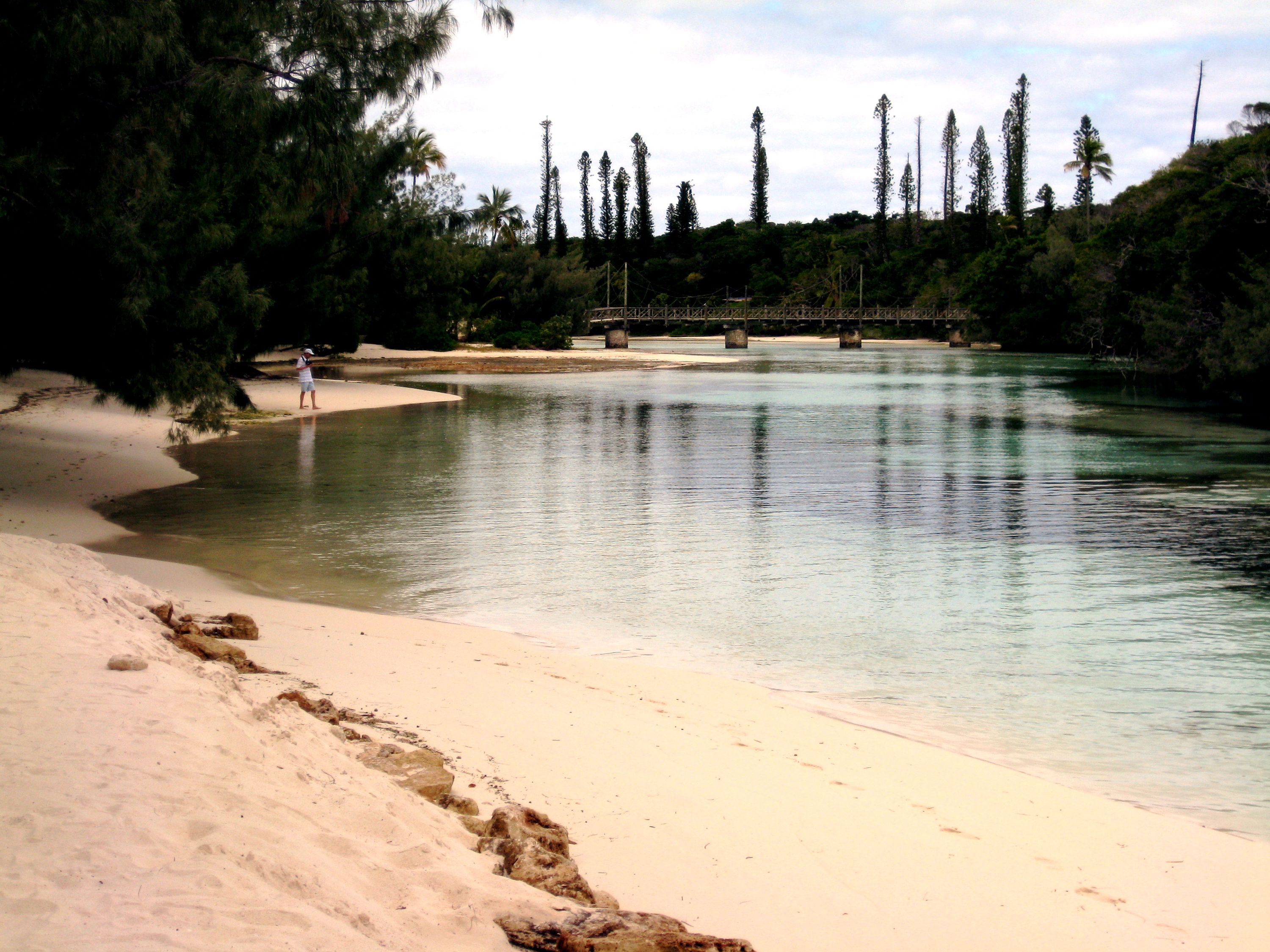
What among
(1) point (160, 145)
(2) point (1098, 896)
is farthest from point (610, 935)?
(1) point (160, 145)

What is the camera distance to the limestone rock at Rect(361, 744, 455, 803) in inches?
183

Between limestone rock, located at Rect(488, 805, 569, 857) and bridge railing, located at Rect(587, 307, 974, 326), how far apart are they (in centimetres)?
9625

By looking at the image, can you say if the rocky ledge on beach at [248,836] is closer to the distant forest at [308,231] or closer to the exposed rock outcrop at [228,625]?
the exposed rock outcrop at [228,625]

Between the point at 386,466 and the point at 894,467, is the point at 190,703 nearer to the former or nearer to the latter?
the point at 386,466

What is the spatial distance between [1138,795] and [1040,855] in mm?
1448

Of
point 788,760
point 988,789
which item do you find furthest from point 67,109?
point 988,789

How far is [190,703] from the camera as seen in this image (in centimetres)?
485

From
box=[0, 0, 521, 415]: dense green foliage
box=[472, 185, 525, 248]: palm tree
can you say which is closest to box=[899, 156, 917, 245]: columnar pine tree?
box=[472, 185, 525, 248]: palm tree

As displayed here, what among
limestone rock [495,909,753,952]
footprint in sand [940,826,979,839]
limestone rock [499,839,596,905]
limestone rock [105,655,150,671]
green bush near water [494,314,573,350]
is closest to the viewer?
limestone rock [495,909,753,952]

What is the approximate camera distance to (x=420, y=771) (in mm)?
4832

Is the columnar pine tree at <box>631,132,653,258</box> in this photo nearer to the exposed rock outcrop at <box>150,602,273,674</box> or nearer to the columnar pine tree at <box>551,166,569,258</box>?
the columnar pine tree at <box>551,166,569,258</box>

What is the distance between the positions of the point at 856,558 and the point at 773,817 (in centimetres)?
778

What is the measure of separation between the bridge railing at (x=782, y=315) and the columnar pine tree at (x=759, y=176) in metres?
22.8

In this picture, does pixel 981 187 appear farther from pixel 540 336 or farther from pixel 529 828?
pixel 529 828
